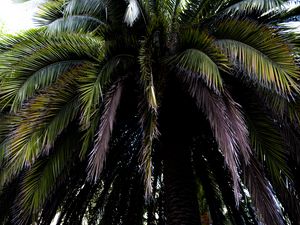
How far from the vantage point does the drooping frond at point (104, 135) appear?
12.6 feet

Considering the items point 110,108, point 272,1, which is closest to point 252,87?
point 272,1

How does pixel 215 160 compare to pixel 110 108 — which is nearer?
pixel 110 108

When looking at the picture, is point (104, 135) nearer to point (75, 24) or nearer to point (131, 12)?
point (131, 12)

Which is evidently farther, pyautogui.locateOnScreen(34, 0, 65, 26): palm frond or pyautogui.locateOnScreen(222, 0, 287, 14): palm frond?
pyautogui.locateOnScreen(34, 0, 65, 26): palm frond

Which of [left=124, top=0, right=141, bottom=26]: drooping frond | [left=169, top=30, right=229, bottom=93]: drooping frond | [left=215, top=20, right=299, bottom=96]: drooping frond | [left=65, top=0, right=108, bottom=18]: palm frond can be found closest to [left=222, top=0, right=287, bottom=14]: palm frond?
[left=215, top=20, right=299, bottom=96]: drooping frond

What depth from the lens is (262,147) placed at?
4520mm

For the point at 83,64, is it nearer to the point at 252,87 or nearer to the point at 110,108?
the point at 110,108

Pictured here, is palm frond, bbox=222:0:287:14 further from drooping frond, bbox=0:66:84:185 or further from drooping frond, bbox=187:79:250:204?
drooping frond, bbox=0:66:84:185

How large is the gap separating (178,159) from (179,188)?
1.33 feet

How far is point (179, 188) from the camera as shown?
17.7ft

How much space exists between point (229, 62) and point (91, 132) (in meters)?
1.70

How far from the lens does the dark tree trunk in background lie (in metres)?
5.25

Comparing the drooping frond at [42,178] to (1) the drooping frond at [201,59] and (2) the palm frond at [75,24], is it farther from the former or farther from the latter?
(1) the drooping frond at [201,59]

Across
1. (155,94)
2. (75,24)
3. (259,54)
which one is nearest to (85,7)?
(75,24)
